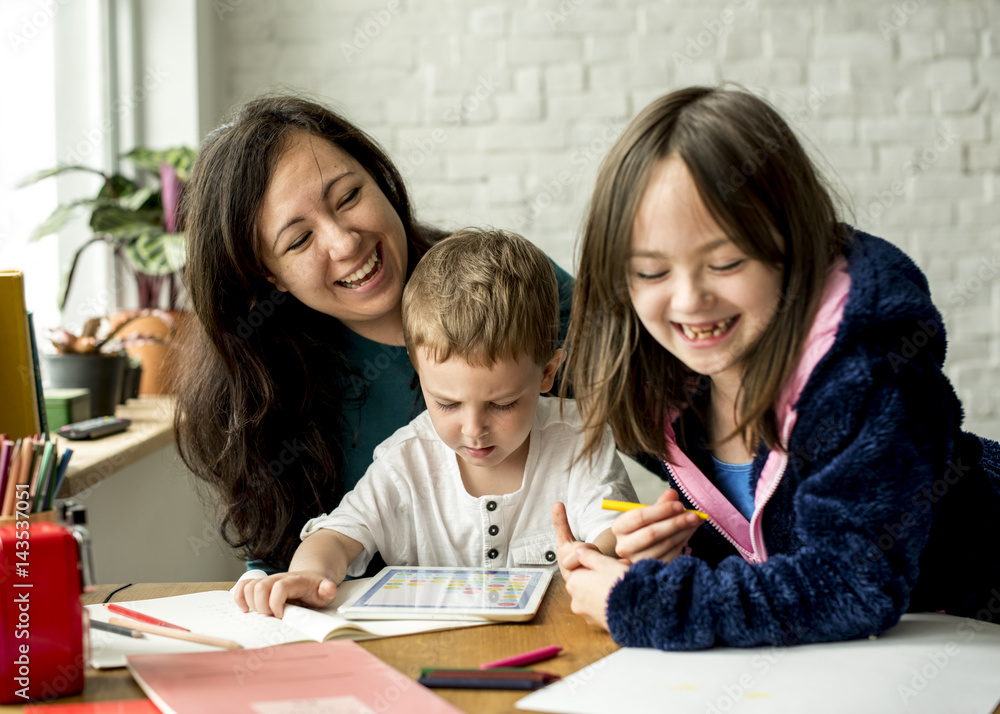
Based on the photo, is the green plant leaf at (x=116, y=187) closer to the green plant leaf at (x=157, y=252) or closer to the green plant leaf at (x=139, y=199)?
the green plant leaf at (x=139, y=199)

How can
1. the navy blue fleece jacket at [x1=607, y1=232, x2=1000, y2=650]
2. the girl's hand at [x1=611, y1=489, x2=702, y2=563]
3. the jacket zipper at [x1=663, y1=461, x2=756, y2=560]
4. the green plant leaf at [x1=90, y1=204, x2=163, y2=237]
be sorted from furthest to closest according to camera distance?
1. the green plant leaf at [x1=90, y1=204, x2=163, y2=237]
2. the jacket zipper at [x1=663, y1=461, x2=756, y2=560]
3. the girl's hand at [x1=611, y1=489, x2=702, y2=563]
4. the navy blue fleece jacket at [x1=607, y1=232, x2=1000, y2=650]

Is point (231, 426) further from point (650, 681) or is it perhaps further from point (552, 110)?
point (552, 110)

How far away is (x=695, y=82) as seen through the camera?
8.60 feet

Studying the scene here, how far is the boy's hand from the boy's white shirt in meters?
0.24

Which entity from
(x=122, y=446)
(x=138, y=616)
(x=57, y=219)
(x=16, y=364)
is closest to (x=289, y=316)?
(x=122, y=446)

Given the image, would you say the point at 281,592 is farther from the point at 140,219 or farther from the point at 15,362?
the point at 140,219

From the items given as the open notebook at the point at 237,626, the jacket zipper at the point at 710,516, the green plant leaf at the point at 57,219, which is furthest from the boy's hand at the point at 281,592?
the green plant leaf at the point at 57,219

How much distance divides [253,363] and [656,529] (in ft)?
2.53

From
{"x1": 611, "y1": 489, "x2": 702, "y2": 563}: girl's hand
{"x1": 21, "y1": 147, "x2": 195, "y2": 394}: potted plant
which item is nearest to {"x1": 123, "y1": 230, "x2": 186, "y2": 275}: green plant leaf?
{"x1": 21, "y1": 147, "x2": 195, "y2": 394}: potted plant

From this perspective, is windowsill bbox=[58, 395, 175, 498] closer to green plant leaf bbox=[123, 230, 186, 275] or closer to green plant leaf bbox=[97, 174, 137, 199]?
green plant leaf bbox=[123, 230, 186, 275]

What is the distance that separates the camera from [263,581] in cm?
94

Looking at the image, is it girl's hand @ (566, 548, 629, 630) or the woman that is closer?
girl's hand @ (566, 548, 629, 630)

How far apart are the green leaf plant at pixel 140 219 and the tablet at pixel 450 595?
1330 mm

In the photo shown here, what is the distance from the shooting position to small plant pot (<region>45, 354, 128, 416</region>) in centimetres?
185
